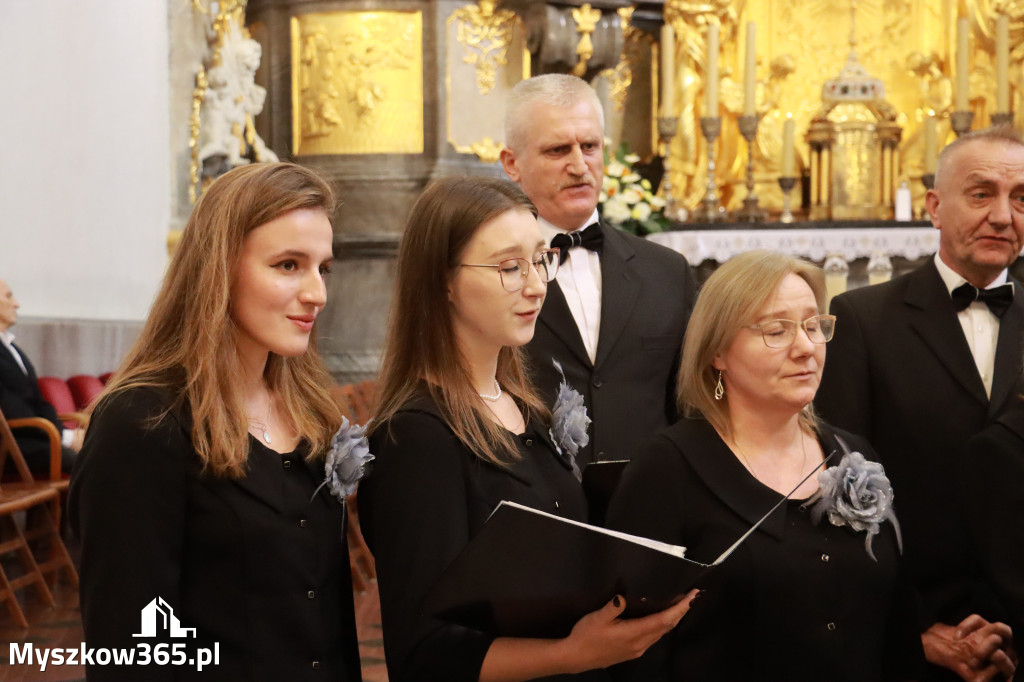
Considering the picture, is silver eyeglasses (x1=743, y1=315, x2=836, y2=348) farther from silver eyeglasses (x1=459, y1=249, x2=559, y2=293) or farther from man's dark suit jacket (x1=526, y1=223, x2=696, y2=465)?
man's dark suit jacket (x1=526, y1=223, x2=696, y2=465)

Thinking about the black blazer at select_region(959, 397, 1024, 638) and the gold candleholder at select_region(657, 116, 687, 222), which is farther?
the gold candleholder at select_region(657, 116, 687, 222)

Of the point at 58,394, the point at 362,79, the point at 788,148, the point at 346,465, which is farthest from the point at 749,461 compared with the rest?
the point at 788,148

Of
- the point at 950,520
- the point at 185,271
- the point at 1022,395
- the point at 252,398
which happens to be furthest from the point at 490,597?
the point at 950,520

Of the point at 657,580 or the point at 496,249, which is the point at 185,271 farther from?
the point at 657,580

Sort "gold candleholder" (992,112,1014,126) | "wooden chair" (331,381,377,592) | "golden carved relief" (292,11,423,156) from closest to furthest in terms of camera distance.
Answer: "wooden chair" (331,381,377,592) → "golden carved relief" (292,11,423,156) → "gold candleholder" (992,112,1014,126)

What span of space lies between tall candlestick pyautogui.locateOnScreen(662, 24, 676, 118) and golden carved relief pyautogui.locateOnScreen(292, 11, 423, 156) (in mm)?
1783

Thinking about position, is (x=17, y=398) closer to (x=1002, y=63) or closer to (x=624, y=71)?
(x=624, y=71)

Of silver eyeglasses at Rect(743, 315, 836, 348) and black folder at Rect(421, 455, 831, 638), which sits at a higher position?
silver eyeglasses at Rect(743, 315, 836, 348)

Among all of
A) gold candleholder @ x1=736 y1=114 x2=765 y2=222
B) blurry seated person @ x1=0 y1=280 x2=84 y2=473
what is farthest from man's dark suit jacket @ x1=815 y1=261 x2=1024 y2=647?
gold candleholder @ x1=736 y1=114 x2=765 y2=222

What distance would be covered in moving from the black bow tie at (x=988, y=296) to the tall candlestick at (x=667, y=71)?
Result: 6064 millimetres

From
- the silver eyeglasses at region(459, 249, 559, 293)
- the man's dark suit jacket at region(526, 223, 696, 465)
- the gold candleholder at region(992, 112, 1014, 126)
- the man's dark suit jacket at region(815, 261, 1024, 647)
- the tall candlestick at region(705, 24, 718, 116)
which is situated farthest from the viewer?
the gold candleholder at region(992, 112, 1014, 126)

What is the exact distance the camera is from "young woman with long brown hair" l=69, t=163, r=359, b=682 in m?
2.03

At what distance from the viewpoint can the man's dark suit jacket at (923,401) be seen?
10.8 feet

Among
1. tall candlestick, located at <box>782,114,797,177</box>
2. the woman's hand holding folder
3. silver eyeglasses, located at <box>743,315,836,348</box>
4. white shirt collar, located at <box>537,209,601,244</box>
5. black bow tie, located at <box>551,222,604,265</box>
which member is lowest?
the woman's hand holding folder
